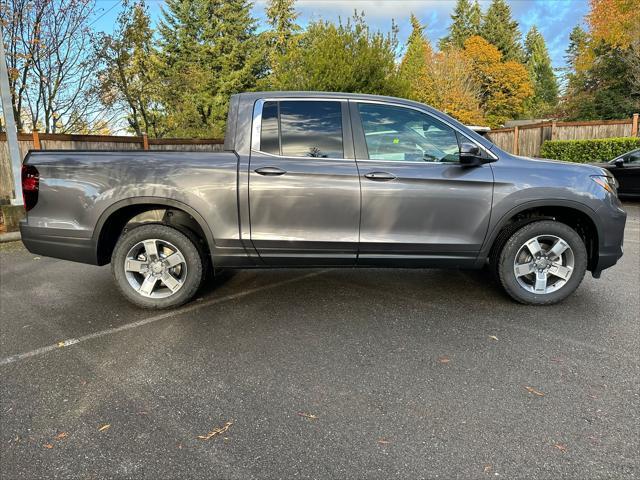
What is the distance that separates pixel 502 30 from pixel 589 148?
43645 millimetres

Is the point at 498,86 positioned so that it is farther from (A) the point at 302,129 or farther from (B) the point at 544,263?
(A) the point at 302,129

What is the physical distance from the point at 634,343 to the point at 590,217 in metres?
1.20

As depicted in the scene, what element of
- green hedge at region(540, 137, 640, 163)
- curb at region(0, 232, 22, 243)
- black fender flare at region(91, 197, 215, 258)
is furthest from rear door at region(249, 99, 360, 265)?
green hedge at region(540, 137, 640, 163)

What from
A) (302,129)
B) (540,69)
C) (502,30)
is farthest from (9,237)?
(540,69)

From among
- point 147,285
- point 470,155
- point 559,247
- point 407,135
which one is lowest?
point 147,285

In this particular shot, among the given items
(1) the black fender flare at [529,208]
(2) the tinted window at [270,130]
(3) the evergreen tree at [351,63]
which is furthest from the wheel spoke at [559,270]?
(3) the evergreen tree at [351,63]

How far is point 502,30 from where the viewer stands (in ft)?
168

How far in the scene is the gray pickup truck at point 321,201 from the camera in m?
3.85

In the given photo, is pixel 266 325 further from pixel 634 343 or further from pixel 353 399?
pixel 634 343

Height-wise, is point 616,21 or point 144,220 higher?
point 616,21

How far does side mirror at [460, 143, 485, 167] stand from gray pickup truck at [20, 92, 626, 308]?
0.04ft

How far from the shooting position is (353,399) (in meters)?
2.66

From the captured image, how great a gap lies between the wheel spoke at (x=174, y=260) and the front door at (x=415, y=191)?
1.63 meters

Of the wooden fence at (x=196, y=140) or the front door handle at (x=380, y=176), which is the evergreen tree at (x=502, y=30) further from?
the front door handle at (x=380, y=176)
